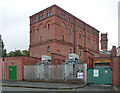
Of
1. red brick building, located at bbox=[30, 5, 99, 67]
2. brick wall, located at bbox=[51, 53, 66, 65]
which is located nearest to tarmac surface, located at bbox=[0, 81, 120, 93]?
brick wall, located at bbox=[51, 53, 66, 65]

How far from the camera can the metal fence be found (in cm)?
1802

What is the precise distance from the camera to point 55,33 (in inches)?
1235

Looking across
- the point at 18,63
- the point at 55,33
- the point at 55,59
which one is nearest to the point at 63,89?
the point at 55,59

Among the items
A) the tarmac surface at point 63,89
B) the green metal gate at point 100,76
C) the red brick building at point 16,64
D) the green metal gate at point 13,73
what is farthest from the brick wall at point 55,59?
the tarmac surface at point 63,89

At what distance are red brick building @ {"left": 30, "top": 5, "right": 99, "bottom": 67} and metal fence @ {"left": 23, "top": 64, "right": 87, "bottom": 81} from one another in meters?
10.2

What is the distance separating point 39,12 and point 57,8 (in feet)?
18.0

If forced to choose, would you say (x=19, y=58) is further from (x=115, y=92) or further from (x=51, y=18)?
(x=115, y=92)

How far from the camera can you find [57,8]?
107 feet

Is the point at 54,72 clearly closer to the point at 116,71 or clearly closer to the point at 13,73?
the point at 13,73

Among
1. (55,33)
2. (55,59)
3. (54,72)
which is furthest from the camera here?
(55,33)

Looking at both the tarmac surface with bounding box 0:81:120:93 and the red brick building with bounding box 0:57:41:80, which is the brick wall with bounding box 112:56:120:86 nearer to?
the tarmac surface with bounding box 0:81:120:93

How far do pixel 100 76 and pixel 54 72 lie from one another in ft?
20.5

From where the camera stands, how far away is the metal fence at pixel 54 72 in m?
18.0

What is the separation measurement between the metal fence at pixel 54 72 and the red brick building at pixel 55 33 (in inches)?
401
